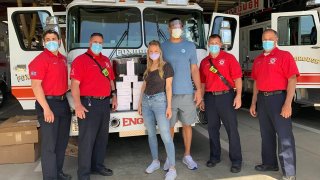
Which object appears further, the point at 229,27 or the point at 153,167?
the point at 229,27

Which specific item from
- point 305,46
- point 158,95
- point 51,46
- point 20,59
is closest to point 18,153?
point 20,59

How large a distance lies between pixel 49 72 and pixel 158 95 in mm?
1270

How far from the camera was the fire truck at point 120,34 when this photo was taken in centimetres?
483

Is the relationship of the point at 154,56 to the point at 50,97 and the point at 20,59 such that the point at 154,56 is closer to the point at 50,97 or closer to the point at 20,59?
the point at 50,97

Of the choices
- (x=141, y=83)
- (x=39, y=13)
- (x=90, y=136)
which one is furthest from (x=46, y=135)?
(x=39, y=13)

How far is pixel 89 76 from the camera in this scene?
421 cm

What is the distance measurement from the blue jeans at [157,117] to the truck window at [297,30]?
14.7 feet

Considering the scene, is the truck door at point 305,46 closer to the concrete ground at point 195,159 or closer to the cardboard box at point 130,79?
the concrete ground at point 195,159

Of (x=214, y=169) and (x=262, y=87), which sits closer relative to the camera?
(x=262, y=87)

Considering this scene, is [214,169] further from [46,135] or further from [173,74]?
[46,135]

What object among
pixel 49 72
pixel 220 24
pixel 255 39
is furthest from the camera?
pixel 255 39

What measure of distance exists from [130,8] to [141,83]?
1379mm

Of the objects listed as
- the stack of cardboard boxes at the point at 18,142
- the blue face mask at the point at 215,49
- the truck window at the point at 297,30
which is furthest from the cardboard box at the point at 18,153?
the truck window at the point at 297,30

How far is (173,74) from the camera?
4.43m
